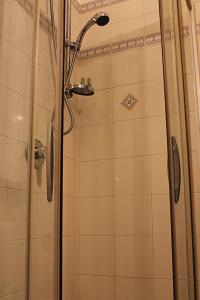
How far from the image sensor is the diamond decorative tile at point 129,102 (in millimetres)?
1598

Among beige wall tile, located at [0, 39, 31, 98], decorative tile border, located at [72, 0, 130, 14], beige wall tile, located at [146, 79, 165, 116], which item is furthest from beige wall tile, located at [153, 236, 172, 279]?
decorative tile border, located at [72, 0, 130, 14]

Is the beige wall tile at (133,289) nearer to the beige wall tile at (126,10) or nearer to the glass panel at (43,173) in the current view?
the glass panel at (43,173)

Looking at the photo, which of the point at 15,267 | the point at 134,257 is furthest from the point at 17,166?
the point at 134,257

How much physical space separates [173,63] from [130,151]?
→ 652mm

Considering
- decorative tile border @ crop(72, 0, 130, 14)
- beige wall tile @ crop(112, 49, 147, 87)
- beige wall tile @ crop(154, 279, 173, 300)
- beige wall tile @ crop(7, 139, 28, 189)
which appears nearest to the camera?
beige wall tile @ crop(7, 139, 28, 189)

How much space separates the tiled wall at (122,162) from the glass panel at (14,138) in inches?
24.7

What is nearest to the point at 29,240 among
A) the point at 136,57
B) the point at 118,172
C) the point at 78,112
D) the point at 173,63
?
the point at 173,63

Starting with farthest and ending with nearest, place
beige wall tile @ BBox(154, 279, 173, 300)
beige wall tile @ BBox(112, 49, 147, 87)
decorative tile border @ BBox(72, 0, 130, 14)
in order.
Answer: decorative tile border @ BBox(72, 0, 130, 14)
beige wall tile @ BBox(112, 49, 147, 87)
beige wall tile @ BBox(154, 279, 173, 300)

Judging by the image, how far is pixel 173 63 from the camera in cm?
97

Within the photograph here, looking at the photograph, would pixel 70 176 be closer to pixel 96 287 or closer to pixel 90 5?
pixel 96 287

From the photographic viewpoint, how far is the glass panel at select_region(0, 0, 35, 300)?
880mm

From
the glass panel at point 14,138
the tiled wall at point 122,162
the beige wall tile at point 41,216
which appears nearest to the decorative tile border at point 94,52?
the tiled wall at point 122,162

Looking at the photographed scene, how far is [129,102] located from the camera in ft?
5.29

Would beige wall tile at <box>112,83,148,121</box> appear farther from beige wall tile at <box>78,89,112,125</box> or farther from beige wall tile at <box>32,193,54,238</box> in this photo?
beige wall tile at <box>32,193,54,238</box>
